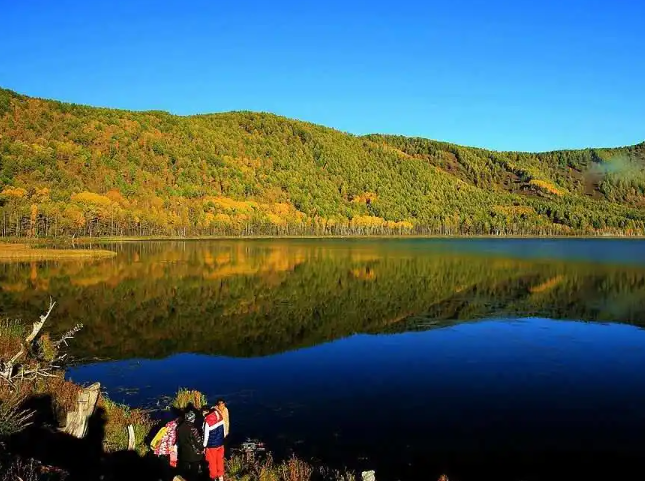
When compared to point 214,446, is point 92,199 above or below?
above

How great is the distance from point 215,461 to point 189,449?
64 cm

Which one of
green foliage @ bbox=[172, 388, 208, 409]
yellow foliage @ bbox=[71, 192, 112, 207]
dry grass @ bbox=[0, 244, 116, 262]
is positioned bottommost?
green foliage @ bbox=[172, 388, 208, 409]

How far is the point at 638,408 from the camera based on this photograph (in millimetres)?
17062

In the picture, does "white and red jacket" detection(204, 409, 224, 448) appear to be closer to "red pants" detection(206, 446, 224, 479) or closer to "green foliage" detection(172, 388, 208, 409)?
"red pants" detection(206, 446, 224, 479)

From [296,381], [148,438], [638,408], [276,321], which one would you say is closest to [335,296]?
[276,321]

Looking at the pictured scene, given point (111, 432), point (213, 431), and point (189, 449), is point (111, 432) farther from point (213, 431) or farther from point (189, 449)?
point (213, 431)

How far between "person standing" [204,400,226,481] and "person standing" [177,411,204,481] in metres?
0.17

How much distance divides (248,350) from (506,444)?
13.6m

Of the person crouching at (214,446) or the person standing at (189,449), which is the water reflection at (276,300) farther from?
the person standing at (189,449)

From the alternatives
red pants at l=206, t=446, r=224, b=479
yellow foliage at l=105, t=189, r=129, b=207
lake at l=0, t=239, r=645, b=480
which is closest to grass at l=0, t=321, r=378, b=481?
red pants at l=206, t=446, r=224, b=479

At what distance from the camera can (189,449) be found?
10.8 m

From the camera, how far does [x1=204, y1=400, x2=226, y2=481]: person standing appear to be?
11000 millimetres

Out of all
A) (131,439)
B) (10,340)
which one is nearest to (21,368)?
(131,439)

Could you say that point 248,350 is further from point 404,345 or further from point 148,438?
point 148,438
